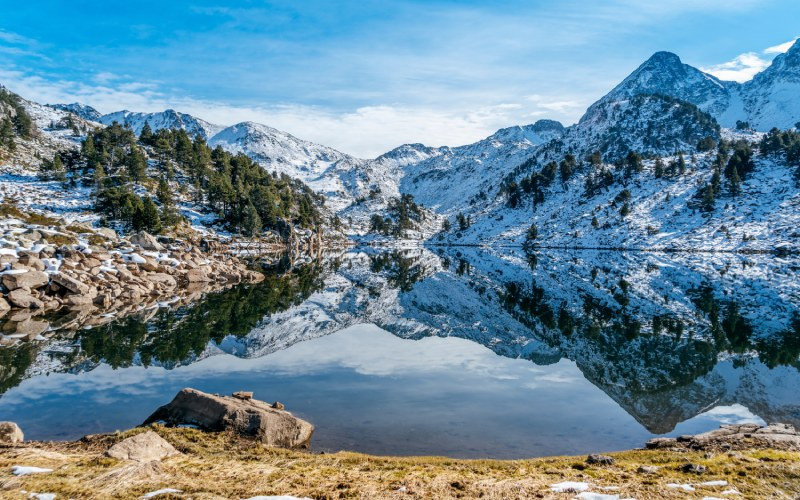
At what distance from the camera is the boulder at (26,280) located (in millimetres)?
45062

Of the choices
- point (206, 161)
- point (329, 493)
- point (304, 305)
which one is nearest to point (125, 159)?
point (206, 161)

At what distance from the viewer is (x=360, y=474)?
1328cm

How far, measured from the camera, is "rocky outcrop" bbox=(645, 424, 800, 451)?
15.5 m

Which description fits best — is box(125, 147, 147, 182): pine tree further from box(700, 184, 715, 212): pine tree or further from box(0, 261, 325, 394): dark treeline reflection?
box(700, 184, 715, 212): pine tree

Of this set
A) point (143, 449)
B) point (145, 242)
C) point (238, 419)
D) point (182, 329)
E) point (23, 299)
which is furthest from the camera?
point (145, 242)

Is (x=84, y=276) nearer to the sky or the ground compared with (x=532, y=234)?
nearer to the ground

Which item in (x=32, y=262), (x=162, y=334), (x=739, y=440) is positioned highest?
(x=32, y=262)

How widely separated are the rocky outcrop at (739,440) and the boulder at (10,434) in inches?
920

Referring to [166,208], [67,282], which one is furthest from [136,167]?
[67,282]

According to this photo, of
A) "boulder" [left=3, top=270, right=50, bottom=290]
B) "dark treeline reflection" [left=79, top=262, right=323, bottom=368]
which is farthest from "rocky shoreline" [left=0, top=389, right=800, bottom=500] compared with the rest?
"boulder" [left=3, top=270, right=50, bottom=290]

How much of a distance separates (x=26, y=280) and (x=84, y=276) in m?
6.54

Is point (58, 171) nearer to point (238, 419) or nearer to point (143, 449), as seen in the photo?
point (238, 419)

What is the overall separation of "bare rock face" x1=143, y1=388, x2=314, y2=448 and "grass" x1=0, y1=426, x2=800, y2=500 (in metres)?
1.44

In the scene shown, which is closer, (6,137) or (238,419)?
(238,419)
